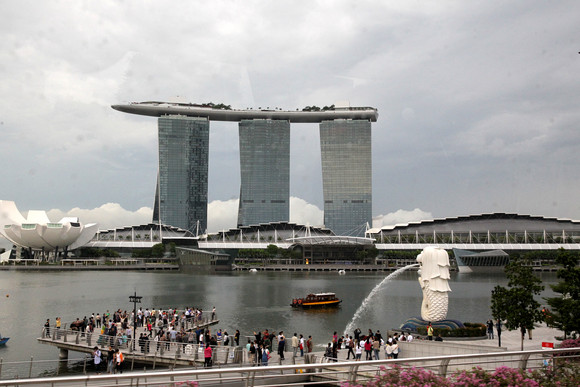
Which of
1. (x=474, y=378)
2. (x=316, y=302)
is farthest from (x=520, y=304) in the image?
(x=316, y=302)

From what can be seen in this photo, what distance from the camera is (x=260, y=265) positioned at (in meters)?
122

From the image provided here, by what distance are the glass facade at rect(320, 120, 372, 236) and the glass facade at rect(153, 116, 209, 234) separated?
40.4 m

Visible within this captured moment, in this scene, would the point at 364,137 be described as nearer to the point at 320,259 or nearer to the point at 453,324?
the point at 320,259

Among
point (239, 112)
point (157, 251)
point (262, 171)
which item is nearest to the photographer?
point (157, 251)

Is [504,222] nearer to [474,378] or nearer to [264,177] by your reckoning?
[264,177]

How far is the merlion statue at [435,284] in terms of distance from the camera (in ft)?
88.5

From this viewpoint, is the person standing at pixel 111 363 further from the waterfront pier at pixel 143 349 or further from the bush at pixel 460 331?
the bush at pixel 460 331

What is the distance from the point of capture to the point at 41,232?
120m

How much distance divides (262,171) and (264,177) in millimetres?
2051

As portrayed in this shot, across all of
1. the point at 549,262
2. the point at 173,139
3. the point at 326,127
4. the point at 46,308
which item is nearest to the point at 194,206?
the point at 173,139

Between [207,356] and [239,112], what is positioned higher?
[239,112]

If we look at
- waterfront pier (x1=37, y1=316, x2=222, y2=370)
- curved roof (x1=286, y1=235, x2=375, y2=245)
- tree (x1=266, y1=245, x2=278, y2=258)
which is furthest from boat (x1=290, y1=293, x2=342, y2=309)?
curved roof (x1=286, y1=235, x2=375, y2=245)

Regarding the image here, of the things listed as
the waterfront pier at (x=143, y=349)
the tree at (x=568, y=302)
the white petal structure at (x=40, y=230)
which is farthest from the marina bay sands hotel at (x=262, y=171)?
the tree at (x=568, y=302)

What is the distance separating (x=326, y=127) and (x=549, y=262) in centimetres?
8203
